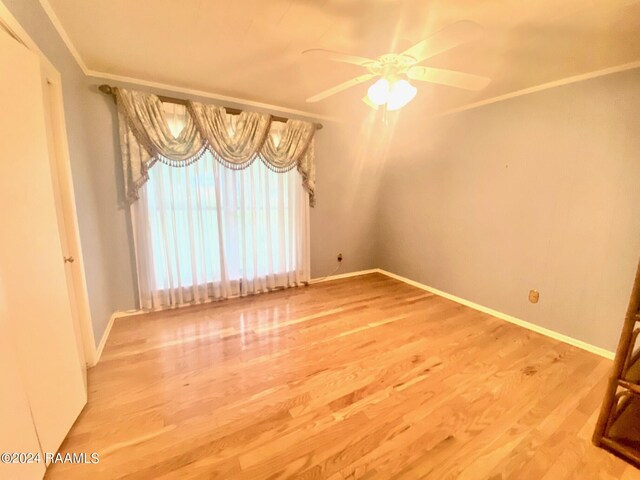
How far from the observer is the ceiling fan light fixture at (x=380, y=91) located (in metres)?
1.53

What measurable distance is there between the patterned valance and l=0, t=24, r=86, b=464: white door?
120 cm

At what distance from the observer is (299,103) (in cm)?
289

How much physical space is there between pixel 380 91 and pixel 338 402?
1.86 meters

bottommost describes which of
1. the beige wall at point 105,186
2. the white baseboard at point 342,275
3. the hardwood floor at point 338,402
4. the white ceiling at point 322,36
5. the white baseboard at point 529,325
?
the hardwood floor at point 338,402

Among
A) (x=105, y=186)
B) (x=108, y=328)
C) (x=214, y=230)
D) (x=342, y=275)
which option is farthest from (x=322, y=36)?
(x=342, y=275)

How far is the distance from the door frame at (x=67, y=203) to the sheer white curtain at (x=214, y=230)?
2.60 feet

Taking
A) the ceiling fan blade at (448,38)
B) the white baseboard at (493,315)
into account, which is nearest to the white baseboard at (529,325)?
the white baseboard at (493,315)

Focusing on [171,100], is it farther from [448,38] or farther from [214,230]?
[448,38]

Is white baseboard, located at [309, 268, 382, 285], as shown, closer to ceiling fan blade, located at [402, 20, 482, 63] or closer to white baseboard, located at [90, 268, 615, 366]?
white baseboard, located at [90, 268, 615, 366]

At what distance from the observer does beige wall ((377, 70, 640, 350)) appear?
77.3 inches

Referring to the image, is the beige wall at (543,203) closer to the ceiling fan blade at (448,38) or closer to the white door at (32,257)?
the ceiling fan blade at (448,38)

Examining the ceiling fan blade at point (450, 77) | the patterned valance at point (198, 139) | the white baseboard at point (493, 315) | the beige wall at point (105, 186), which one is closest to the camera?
the ceiling fan blade at point (450, 77)

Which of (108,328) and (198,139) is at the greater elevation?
(198,139)

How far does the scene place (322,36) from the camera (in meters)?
1.61
